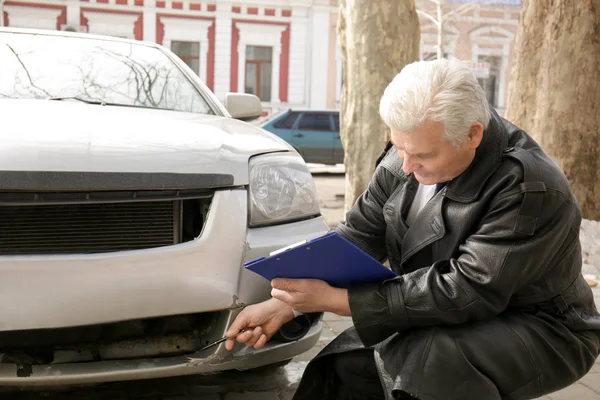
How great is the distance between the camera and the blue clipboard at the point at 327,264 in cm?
191

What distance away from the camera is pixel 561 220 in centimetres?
197

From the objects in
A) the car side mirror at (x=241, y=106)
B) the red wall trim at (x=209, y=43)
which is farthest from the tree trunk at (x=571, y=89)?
the red wall trim at (x=209, y=43)

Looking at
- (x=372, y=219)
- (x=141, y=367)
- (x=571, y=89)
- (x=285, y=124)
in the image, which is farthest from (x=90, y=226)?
(x=285, y=124)

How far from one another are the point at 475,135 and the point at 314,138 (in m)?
15.5

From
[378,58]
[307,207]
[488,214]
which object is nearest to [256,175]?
[307,207]

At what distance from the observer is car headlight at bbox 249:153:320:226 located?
2.57m

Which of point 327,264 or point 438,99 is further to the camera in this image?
point 327,264

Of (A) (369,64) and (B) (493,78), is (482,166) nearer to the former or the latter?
(A) (369,64)

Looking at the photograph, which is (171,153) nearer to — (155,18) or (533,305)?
(533,305)

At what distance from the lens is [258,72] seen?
90.1 feet

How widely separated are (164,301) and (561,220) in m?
1.21

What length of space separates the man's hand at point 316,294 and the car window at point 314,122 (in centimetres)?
1543

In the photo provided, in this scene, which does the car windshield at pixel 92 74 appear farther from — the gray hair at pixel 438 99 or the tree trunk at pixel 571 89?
the tree trunk at pixel 571 89

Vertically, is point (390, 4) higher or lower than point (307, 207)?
higher
